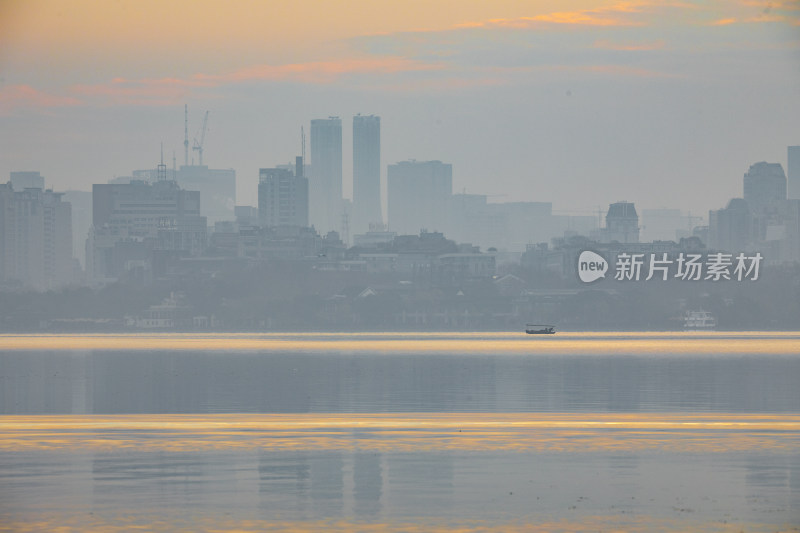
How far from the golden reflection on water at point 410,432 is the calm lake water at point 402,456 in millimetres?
92

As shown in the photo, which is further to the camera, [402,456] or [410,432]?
[410,432]

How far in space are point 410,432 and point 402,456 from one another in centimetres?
813

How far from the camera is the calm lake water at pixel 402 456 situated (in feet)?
103

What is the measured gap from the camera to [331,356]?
14438cm

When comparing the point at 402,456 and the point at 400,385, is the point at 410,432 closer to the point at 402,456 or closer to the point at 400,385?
the point at 402,456

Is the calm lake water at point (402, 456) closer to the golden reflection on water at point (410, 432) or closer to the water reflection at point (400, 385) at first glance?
the golden reflection on water at point (410, 432)

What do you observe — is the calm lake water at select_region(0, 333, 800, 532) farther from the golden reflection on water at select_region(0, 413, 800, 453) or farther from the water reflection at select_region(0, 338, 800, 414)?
the water reflection at select_region(0, 338, 800, 414)

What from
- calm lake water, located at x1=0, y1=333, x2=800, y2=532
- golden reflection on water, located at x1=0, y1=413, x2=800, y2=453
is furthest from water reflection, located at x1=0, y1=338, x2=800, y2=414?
golden reflection on water, located at x1=0, y1=413, x2=800, y2=453

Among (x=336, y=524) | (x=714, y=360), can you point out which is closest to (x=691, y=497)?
(x=336, y=524)

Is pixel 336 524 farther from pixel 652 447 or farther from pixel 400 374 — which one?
pixel 400 374

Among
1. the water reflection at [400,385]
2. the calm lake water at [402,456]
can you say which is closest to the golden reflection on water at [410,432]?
the calm lake water at [402,456]

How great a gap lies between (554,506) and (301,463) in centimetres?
1010

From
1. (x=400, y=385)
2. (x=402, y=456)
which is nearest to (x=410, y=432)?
(x=402, y=456)

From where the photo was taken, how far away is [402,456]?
42.6m
